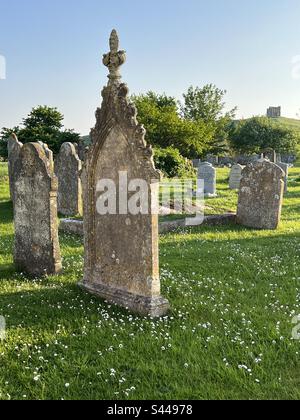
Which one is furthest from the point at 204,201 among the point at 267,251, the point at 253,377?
the point at 253,377

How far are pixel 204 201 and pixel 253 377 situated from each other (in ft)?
40.4

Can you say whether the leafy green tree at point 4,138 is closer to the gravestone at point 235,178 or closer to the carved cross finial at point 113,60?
the gravestone at point 235,178

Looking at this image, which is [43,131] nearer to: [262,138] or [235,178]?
[235,178]

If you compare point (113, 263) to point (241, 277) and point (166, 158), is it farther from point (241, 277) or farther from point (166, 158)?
point (166, 158)

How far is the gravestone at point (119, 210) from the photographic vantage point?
607 cm

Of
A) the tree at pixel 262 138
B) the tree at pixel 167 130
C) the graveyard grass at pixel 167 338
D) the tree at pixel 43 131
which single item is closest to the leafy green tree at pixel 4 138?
the tree at pixel 43 131

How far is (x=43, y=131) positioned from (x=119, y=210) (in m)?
32.0

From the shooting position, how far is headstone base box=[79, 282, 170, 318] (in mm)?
5926

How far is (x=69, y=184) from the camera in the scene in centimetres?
1395

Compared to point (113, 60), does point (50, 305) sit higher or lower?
lower

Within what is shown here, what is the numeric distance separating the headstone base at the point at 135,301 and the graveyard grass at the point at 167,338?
146 mm

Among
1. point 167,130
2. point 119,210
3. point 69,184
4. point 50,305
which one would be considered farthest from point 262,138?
point 50,305

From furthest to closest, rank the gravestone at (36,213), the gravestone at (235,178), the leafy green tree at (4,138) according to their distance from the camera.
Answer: the leafy green tree at (4,138)
the gravestone at (235,178)
the gravestone at (36,213)

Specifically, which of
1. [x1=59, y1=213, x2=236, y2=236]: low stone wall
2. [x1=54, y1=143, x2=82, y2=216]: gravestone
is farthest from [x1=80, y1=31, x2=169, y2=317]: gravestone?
[x1=54, y1=143, x2=82, y2=216]: gravestone
